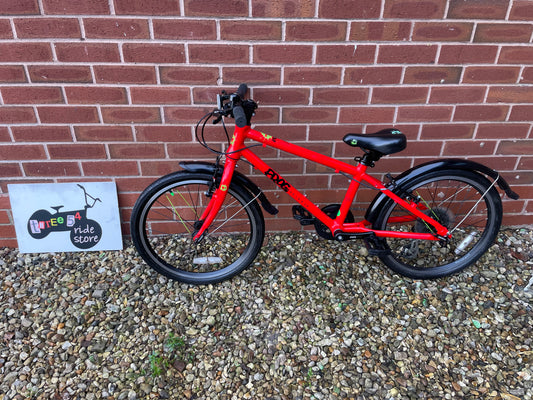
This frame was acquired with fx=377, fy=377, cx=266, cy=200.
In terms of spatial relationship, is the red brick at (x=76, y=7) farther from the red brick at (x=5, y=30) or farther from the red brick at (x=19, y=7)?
the red brick at (x=5, y=30)

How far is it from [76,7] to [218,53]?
30.8 inches

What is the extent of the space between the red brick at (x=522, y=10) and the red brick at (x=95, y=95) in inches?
90.8

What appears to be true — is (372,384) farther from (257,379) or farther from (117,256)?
(117,256)

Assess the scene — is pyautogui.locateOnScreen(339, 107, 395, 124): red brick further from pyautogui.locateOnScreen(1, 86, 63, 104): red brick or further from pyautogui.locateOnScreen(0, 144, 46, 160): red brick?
pyautogui.locateOnScreen(0, 144, 46, 160): red brick

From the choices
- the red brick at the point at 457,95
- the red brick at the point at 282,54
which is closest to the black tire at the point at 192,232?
the red brick at the point at 282,54

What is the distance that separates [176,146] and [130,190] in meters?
0.47

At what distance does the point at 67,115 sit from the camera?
2.32 metres

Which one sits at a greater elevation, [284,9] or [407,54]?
[284,9]

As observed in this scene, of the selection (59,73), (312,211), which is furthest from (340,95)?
(59,73)

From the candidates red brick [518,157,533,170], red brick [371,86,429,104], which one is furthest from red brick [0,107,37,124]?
red brick [518,157,533,170]

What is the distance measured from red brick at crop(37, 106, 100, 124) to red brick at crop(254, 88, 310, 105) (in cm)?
102

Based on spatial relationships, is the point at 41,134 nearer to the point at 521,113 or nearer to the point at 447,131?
the point at 447,131

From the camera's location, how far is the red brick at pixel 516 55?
225cm

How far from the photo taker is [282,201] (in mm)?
2729
